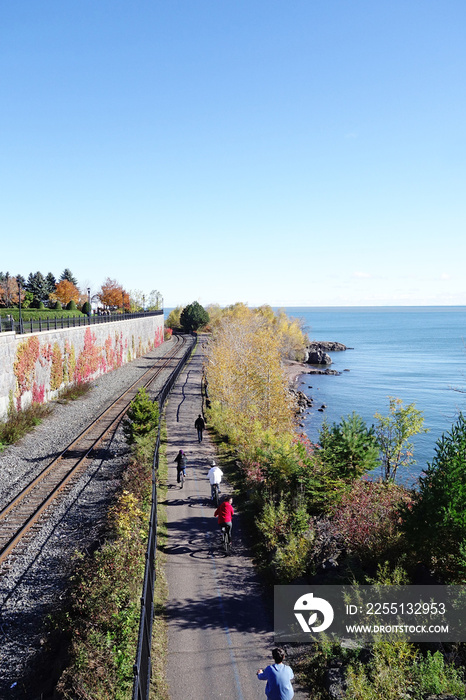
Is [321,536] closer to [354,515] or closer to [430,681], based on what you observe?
[354,515]

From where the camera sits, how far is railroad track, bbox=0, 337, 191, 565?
1495 cm

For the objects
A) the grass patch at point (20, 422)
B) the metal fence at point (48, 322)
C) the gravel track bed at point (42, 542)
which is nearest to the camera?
the gravel track bed at point (42, 542)

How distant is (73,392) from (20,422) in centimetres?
1076

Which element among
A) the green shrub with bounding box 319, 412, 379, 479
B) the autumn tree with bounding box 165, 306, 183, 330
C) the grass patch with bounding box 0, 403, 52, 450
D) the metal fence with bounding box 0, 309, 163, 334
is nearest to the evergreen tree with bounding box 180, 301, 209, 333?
the autumn tree with bounding box 165, 306, 183, 330

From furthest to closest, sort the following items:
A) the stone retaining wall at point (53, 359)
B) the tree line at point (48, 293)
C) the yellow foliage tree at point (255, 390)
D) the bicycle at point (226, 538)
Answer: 1. the tree line at point (48, 293)
2. the stone retaining wall at point (53, 359)
3. the yellow foliage tree at point (255, 390)
4. the bicycle at point (226, 538)

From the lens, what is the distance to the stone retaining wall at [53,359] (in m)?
29.0

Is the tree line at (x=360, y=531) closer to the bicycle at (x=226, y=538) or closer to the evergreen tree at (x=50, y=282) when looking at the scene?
the bicycle at (x=226, y=538)

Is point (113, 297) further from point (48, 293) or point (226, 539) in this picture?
point (226, 539)

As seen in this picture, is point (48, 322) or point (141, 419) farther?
point (48, 322)

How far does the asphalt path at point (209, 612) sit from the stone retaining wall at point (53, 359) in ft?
55.5

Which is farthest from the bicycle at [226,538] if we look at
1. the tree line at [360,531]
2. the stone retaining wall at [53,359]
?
the stone retaining wall at [53,359]

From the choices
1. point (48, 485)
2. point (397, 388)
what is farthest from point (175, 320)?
point (48, 485)

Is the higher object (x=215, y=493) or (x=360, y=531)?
(x=360, y=531)

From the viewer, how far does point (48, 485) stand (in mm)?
18906
